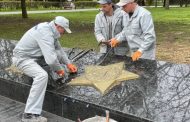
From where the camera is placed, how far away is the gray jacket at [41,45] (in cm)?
518

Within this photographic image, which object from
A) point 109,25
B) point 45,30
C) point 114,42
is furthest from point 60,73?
point 109,25

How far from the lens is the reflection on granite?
181 inches

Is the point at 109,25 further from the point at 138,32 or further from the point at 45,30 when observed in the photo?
the point at 45,30

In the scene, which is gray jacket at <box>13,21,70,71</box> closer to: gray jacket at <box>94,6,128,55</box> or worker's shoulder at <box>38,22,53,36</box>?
worker's shoulder at <box>38,22,53,36</box>

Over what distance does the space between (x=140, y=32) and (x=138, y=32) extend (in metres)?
0.03

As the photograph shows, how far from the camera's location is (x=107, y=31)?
6.58 m

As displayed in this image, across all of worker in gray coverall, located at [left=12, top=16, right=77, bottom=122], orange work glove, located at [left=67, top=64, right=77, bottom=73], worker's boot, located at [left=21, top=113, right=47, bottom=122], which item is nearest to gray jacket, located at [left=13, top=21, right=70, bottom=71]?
worker in gray coverall, located at [left=12, top=16, right=77, bottom=122]

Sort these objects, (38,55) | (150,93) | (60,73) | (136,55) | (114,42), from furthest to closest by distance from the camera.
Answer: (114,42)
(136,55)
(60,73)
(38,55)
(150,93)

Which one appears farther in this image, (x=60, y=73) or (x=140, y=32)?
(x=140, y=32)

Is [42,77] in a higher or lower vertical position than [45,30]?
lower

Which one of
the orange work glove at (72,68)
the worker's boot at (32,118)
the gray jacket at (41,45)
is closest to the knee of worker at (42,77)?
the gray jacket at (41,45)

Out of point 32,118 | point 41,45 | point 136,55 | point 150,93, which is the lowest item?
point 32,118

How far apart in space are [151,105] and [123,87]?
71 cm

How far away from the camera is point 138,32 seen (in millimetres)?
6090
